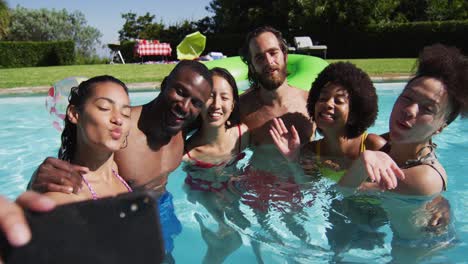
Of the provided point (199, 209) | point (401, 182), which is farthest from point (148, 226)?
point (199, 209)

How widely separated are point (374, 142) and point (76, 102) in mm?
2051

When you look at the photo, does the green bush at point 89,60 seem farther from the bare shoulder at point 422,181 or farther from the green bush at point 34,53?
the bare shoulder at point 422,181

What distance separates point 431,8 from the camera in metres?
26.2

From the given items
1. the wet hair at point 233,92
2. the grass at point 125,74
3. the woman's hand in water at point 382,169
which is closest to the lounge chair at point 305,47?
the grass at point 125,74

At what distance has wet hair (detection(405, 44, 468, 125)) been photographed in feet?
7.44

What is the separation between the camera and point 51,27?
47812 millimetres

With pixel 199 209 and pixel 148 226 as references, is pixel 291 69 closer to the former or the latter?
pixel 199 209

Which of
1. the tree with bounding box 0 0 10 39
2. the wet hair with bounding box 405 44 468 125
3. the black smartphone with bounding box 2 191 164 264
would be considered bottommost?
the black smartphone with bounding box 2 191 164 264

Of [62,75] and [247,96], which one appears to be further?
[62,75]

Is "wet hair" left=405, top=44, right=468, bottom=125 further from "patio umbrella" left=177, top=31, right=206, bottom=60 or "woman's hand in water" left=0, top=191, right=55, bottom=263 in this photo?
"patio umbrella" left=177, top=31, right=206, bottom=60

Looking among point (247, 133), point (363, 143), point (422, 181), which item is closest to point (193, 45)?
point (247, 133)

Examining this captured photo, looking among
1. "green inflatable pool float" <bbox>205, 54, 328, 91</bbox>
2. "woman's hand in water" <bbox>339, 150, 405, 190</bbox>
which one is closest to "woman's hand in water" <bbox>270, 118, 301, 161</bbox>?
"woman's hand in water" <bbox>339, 150, 405, 190</bbox>

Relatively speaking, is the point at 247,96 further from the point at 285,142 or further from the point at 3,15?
the point at 3,15

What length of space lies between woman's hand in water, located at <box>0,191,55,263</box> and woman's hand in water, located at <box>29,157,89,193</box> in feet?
2.75
